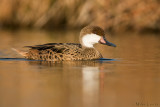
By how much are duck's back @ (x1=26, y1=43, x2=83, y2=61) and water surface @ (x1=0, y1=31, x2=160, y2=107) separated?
26cm

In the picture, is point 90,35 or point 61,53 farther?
point 90,35

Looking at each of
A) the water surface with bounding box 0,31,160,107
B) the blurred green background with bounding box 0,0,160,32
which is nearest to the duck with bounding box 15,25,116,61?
the water surface with bounding box 0,31,160,107

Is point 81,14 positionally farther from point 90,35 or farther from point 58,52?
point 58,52

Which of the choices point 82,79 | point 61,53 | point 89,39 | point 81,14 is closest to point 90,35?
point 89,39

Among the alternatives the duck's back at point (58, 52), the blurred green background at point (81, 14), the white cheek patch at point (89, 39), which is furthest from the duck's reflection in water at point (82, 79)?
the blurred green background at point (81, 14)

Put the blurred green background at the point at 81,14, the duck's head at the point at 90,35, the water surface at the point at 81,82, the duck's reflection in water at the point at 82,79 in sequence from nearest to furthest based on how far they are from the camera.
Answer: the water surface at the point at 81,82 → the duck's reflection in water at the point at 82,79 → the duck's head at the point at 90,35 → the blurred green background at the point at 81,14

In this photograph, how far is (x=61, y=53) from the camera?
9422 mm

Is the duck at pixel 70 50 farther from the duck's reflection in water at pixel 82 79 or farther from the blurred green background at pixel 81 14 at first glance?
the blurred green background at pixel 81 14

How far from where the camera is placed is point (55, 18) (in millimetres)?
20297

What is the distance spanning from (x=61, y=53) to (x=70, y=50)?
21 centimetres

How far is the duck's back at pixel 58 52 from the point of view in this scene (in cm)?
944

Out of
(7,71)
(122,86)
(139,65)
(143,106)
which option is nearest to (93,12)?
(139,65)

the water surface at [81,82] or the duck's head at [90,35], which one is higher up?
the duck's head at [90,35]

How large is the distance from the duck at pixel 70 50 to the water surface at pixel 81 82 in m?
0.26
